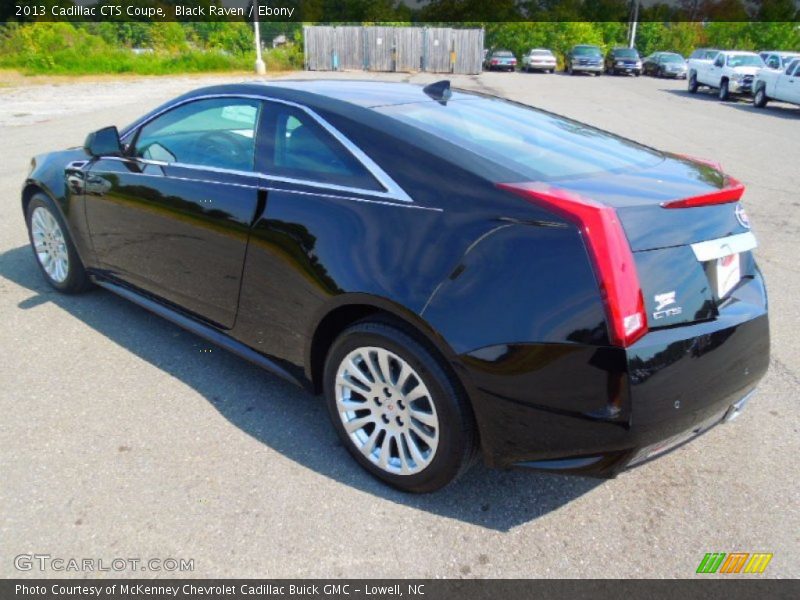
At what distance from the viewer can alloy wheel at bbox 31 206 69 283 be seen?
477 centimetres

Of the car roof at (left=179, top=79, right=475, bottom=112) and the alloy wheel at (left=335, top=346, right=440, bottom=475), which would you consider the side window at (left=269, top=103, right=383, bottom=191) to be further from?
the alloy wheel at (left=335, top=346, right=440, bottom=475)

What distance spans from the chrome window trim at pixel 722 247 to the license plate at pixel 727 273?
0.10ft

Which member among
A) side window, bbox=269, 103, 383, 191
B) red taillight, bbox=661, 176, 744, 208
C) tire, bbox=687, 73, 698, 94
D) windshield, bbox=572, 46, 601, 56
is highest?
windshield, bbox=572, 46, 601, 56

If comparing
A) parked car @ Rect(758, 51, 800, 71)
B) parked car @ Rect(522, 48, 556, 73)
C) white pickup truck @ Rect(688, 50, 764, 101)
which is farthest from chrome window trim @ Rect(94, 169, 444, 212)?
parked car @ Rect(522, 48, 556, 73)

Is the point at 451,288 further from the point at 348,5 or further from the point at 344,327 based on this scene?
the point at 348,5

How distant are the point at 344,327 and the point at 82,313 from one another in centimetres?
260

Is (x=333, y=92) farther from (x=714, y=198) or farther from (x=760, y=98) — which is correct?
(x=760, y=98)

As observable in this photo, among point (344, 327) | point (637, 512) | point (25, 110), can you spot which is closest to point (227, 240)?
point (344, 327)

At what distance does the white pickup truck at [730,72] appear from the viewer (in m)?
23.0

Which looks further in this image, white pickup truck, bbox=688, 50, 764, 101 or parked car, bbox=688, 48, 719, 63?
parked car, bbox=688, 48, 719, 63

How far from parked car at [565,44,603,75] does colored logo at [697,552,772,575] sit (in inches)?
1583

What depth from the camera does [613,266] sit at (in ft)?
7.05

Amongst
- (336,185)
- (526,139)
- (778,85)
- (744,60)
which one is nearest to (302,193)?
(336,185)

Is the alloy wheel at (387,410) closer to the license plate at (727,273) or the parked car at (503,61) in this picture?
the license plate at (727,273)
